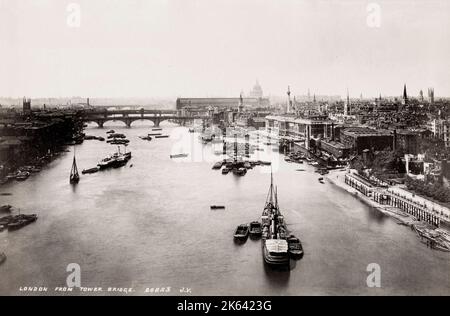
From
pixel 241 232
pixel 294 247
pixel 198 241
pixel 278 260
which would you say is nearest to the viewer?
pixel 278 260

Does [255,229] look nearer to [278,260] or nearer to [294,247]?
[294,247]

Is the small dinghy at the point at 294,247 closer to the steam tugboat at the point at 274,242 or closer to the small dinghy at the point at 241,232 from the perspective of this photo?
the steam tugboat at the point at 274,242

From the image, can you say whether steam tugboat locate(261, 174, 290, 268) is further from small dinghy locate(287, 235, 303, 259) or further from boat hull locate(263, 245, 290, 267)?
small dinghy locate(287, 235, 303, 259)

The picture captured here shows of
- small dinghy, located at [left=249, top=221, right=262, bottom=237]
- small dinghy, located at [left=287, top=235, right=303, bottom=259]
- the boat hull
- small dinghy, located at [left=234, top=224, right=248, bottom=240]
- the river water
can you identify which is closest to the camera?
the river water

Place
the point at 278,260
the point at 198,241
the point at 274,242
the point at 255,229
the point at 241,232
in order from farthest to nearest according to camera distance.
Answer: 1. the point at 255,229
2. the point at 241,232
3. the point at 198,241
4. the point at 274,242
5. the point at 278,260

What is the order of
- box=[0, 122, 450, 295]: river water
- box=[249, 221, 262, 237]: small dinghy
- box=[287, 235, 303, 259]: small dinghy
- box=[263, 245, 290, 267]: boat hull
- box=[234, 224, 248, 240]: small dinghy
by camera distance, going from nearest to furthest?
box=[0, 122, 450, 295]: river water
box=[263, 245, 290, 267]: boat hull
box=[287, 235, 303, 259]: small dinghy
box=[234, 224, 248, 240]: small dinghy
box=[249, 221, 262, 237]: small dinghy

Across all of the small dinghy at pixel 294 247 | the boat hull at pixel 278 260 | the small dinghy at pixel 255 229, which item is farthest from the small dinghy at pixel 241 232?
the boat hull at pixel 278 260

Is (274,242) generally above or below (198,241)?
above

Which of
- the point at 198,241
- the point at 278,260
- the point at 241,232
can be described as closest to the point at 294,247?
the point at 278,260

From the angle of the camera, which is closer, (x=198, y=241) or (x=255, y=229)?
(x=198, y=241)

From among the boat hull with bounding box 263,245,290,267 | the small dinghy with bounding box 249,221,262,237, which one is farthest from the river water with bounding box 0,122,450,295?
the small dinghy with bounding box 249,221,262,237
